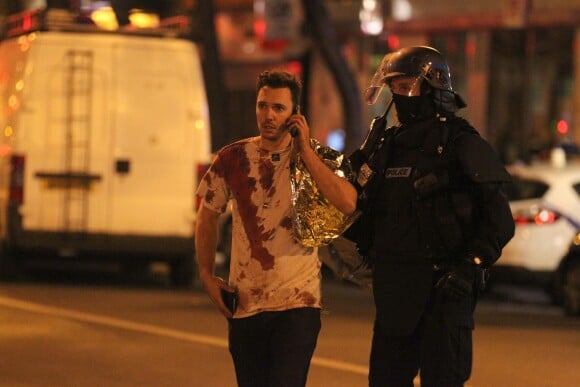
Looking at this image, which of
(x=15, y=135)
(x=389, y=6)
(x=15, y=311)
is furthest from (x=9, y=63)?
(x=389, y=6)

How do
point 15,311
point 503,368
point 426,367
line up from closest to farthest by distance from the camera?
point 426,367 < point 503,368 < point 15,311

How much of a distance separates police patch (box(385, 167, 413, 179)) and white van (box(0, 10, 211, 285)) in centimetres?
939

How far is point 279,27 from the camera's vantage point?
883 inches

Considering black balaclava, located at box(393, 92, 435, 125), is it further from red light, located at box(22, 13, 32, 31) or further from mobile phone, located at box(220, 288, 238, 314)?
red light, located at box(22, 13, 32, 31)

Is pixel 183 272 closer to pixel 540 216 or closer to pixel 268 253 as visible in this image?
pixel 540 216

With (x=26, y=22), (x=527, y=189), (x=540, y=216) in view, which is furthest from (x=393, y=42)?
(x=26, y=22)

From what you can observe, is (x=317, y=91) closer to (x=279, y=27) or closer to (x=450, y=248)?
(x=279, y=27)

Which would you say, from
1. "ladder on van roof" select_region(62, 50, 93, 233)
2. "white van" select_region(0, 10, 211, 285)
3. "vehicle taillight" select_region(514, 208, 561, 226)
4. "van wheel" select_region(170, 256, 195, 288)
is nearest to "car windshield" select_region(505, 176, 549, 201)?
"vehicle taillight" select_region(514, 208, 561, 226)

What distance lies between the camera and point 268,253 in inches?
232

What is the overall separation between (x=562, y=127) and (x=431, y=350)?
2074 centimetres

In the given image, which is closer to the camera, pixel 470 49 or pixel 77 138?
pixel 77 138

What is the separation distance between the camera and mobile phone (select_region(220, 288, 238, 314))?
5.86 metres

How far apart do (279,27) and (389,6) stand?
20.8 feet

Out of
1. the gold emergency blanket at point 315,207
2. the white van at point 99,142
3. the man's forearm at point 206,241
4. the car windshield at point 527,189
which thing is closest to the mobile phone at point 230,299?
the man's forearm at point 206,241
